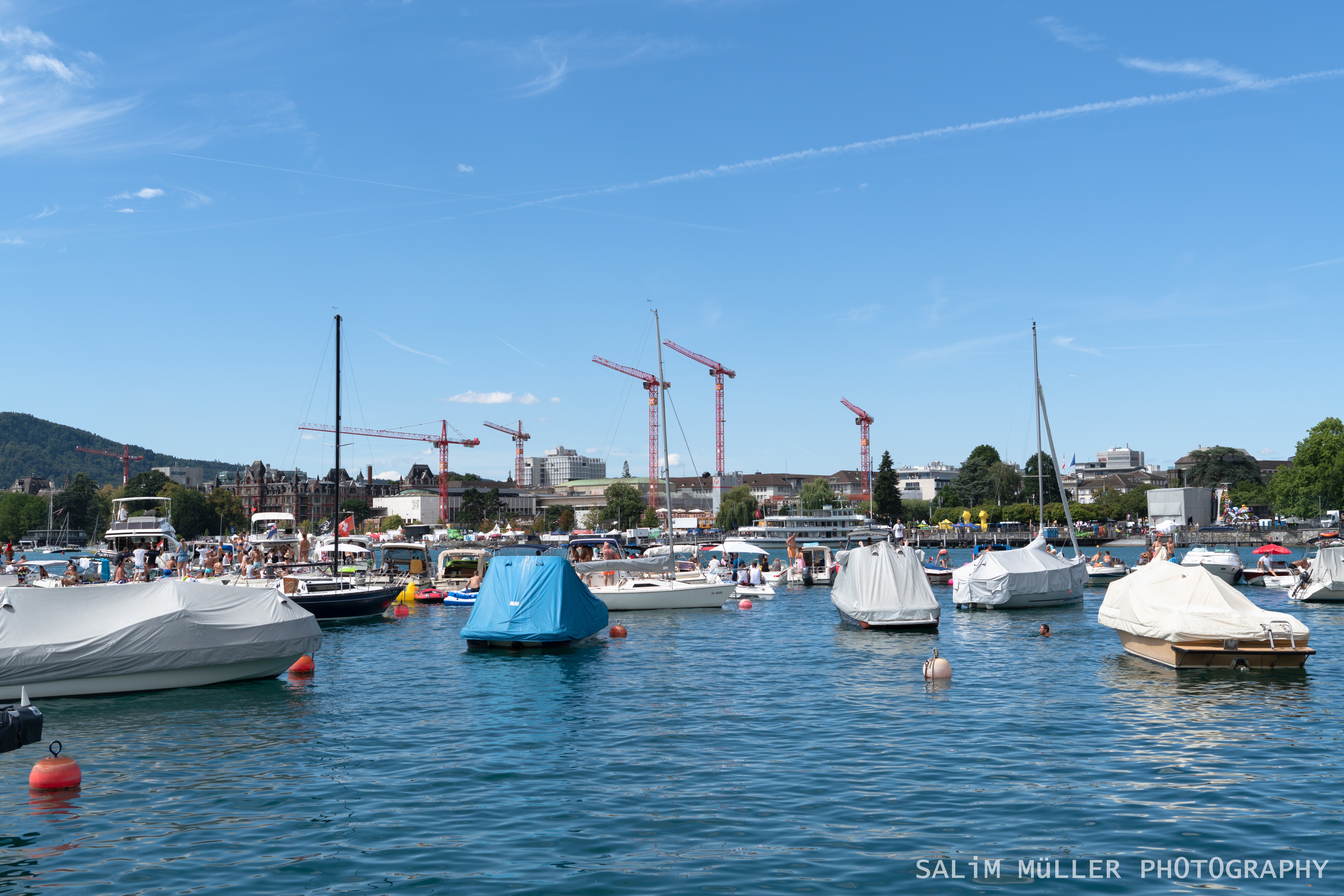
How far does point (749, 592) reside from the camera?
207ft

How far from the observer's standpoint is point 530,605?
3559 cm

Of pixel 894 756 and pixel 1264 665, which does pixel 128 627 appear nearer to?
pixel 894 756

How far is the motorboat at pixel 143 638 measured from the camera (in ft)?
78.8

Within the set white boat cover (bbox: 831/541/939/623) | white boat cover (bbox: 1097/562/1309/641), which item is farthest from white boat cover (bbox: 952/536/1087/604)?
white boat cover (bbox: 1097/562/1309/641)

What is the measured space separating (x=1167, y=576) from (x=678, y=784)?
20.3m

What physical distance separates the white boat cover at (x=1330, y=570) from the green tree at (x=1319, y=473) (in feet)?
364

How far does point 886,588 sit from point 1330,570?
29.9 meters

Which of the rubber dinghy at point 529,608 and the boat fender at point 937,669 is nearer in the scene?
the boat fender at point 937,669

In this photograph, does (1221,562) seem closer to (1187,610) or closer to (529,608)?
(1187,610)

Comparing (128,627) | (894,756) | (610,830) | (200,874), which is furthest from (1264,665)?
(128,627)

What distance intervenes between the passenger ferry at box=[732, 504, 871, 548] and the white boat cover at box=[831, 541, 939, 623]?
10923 centimetres

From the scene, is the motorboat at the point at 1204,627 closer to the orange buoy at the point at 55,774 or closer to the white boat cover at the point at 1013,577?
the white boat cover at the point at 1013,577

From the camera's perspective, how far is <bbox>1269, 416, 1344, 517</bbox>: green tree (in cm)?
14925

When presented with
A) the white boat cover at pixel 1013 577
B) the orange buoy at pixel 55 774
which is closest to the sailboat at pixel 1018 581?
the white boat cover at pixel 1013 577
